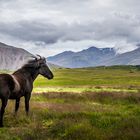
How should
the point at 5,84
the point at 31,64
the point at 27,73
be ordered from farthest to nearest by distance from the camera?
the point at 31,64
the point at 27,73
the point at 5,84

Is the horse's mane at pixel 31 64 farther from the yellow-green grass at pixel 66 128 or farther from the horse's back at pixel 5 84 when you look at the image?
the horse's back at pixel 5 84

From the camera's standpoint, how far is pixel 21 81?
17000 millimetres

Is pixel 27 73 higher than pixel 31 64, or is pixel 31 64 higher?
pixel 31 64

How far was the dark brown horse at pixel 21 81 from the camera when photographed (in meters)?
14.9

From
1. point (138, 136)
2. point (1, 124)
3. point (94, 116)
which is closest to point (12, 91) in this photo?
point (1, 124)

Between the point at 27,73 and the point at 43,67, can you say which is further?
the point at 43,67

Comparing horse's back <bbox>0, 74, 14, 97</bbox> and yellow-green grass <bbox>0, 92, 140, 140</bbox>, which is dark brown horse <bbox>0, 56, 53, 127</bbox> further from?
yellow-green grass <bbox>0, 92, 140, 140</bbox>

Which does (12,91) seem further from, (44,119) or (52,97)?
(52,97)

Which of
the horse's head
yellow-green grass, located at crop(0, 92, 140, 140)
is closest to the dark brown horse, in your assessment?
the horse's head

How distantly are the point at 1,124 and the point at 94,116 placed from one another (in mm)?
4908

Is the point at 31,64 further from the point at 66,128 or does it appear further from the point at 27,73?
the point at 66,128

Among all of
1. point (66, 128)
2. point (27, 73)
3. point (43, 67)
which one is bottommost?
point (66, 128)

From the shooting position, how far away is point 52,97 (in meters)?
32.8

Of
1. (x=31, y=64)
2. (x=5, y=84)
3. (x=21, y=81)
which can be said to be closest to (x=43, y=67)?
(x=31, y=64)
